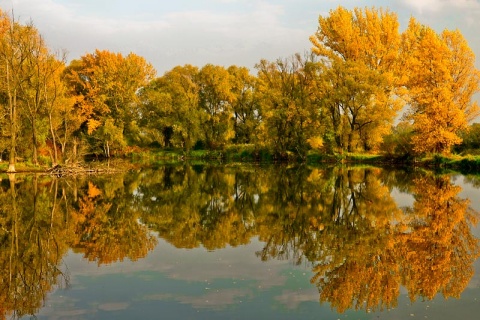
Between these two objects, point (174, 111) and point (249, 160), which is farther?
point (174, 111)

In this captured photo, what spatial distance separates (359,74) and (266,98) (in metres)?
13.5

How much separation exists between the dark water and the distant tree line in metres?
22.6

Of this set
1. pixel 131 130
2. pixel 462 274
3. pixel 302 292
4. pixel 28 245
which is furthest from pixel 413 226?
pixel 131 130

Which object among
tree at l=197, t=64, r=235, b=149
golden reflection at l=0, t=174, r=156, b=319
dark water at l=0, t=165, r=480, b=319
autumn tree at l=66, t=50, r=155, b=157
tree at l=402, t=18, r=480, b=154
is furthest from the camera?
tree at l=197, t=64, r=235, b=149

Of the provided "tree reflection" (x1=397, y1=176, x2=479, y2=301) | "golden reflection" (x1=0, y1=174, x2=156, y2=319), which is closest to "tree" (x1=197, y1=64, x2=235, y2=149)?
"golden reflection" (x1=0, y1=174, x2=156, y2=319)

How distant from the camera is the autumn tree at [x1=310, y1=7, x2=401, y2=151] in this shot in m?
49.6

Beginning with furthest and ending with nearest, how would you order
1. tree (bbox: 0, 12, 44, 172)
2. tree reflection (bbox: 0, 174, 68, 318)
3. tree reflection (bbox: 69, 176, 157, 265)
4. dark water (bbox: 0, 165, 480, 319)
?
1. tree (bbox: 0, 12, 44, 172)
2. tree reflection (bbox: 69, 176, 157, 265)
3. tree reflection (bbox: 0, 174, 68, 318)
4. dark water (bbox: 0, 165, 480, 319)

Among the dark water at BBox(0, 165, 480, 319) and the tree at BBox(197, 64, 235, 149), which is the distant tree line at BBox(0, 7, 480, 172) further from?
the dark water at BBox(0, 165, 480, 319)

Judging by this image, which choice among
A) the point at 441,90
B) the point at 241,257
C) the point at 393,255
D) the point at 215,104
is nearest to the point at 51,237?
the point at 241,257

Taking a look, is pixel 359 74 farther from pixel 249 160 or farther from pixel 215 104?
pixel 215 104

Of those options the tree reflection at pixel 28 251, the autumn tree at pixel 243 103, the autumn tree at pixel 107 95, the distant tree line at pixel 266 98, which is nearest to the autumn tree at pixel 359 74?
the distant tree line at pixel 266 98

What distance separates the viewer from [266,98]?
58.8m

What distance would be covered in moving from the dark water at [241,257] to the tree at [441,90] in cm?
2217

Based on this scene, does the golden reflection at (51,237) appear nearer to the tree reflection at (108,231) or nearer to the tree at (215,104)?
the tree reflection at (108,231)
